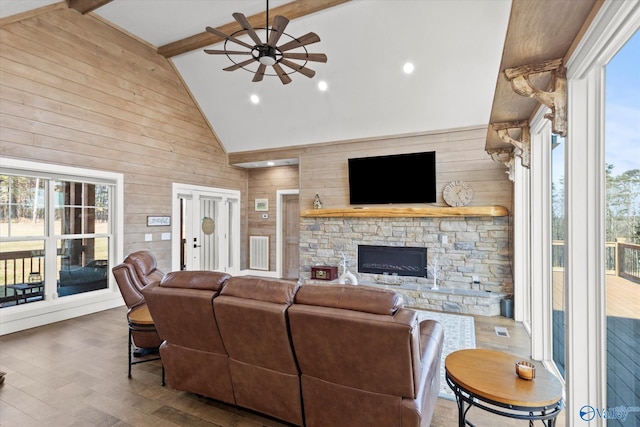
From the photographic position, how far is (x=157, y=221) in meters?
5.81

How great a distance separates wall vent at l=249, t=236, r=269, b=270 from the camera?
791 centimetres

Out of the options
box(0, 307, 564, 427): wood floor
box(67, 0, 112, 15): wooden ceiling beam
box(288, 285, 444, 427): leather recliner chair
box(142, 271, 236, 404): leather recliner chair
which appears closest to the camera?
box(288, 285, 444, 427): leather recliner chair

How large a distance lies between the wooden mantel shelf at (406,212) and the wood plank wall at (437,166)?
0.26m

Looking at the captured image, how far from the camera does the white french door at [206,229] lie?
6422 millimetres

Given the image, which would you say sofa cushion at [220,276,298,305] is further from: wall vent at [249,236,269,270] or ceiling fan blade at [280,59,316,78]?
wall vent at [249,236,269,270]

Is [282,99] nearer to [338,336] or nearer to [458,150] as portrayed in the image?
[458,150]

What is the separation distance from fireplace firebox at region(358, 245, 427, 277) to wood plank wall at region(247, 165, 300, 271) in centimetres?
262

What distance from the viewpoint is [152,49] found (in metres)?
5.72

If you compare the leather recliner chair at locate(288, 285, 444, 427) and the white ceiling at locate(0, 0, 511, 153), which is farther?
the white ceiling at locate(0, 0, 511, 153)

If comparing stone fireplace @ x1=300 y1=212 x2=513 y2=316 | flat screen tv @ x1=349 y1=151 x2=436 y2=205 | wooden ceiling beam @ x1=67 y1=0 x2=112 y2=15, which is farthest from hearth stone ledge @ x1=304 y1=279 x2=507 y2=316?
wooden ceiling beam @ x1=67 y1=0 x2=112 y2=15

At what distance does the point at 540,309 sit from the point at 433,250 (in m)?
2.28

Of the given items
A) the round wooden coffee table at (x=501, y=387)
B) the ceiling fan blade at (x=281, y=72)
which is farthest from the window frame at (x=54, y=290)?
the round wooden coffee table at (x=501, y=387)

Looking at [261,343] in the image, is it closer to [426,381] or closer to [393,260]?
[426,381]

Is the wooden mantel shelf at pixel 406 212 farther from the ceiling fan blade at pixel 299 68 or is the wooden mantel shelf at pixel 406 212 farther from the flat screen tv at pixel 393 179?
the ceiling fan blade at pixel 299 68
